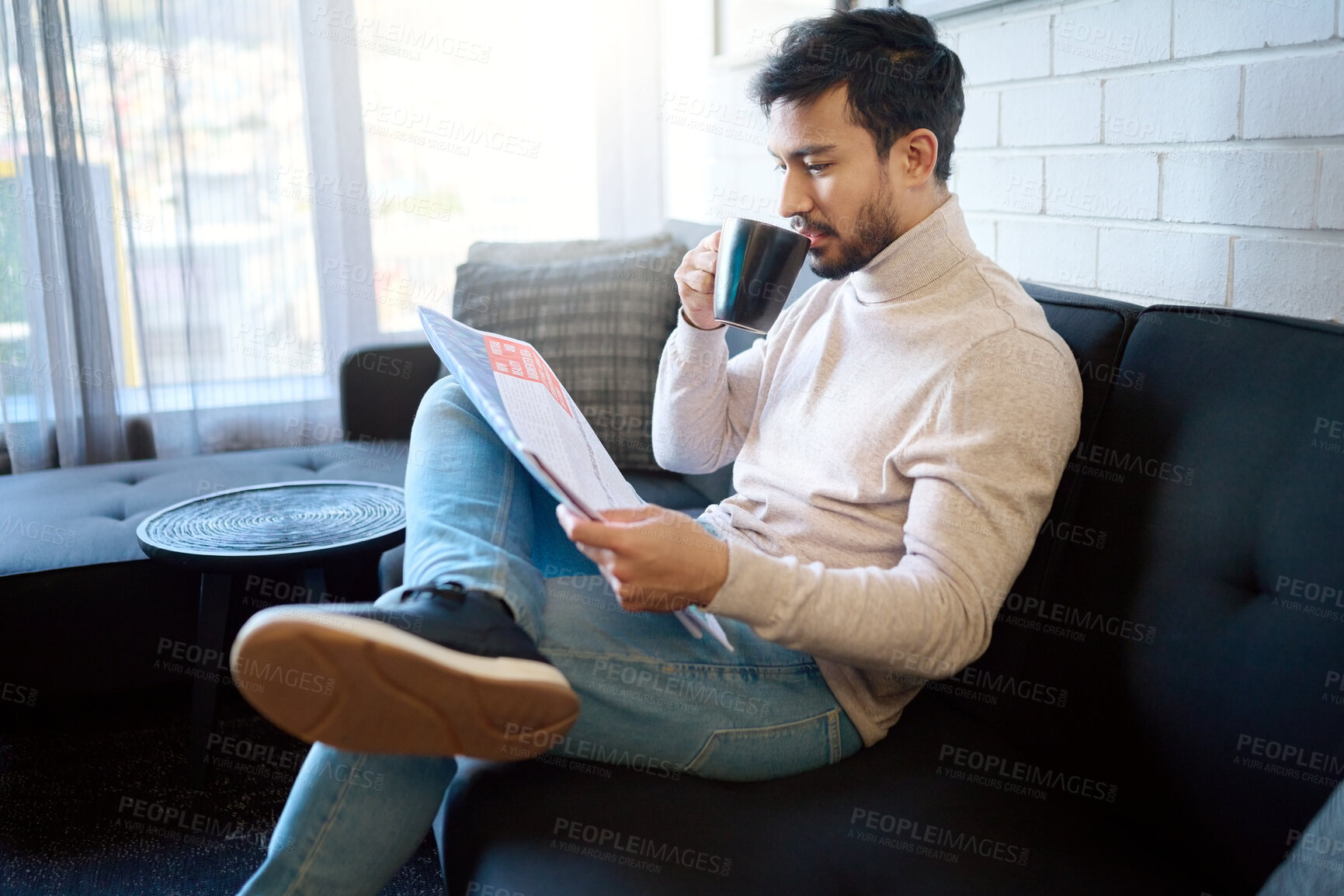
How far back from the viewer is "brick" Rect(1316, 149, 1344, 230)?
106 centimetres

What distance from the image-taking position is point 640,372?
2.08 metres

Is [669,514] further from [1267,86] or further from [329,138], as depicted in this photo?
[329,138]

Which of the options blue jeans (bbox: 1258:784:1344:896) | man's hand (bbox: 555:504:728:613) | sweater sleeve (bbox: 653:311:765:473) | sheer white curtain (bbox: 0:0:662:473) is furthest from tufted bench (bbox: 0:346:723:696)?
blue jeans (bbox: 1258:784:1344:896)

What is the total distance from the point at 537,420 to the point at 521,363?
0.21 m

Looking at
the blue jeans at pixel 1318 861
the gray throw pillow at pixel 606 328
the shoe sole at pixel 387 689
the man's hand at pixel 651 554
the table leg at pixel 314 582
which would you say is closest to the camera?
the blue jeans at pixel 1318 861

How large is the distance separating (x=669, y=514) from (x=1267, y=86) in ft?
2.60

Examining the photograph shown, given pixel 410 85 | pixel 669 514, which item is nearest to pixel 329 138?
pixel 410 85

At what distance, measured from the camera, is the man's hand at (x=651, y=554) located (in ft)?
2.96

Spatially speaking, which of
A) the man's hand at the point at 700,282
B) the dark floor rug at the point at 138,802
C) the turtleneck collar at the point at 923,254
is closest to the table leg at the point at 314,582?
the dark floor rug at the point at 138,802

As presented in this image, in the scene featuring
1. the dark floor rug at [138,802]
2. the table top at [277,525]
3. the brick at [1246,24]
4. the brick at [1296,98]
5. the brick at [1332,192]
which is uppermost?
the brick at [1246,24]

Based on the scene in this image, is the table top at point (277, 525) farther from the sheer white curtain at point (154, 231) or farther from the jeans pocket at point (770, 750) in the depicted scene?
the sheer white curtain at point (154, 231)

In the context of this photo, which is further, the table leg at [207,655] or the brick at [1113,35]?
the table leg at [207,655]

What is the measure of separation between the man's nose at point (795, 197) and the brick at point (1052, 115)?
445mm

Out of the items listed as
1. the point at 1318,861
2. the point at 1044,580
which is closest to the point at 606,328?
A: the point at 1044,580
